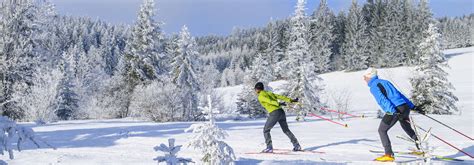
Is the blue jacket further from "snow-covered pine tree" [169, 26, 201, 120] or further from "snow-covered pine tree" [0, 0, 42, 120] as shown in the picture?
"snow-covered pine tree" [169, 26, 201, 120]

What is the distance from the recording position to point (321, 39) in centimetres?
6619

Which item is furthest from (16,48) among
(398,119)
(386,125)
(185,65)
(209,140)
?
(398,119)

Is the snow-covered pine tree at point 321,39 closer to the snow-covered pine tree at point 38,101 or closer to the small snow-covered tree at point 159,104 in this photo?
the small snow-covered tree at point 159,104

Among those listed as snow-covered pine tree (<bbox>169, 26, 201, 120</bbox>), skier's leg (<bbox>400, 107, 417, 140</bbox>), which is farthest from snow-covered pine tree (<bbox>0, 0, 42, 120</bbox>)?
skier's leg (<bbox>400, 107, 417, 140</bbox>)

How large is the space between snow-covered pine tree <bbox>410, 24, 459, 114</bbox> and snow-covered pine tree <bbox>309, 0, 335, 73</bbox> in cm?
3630

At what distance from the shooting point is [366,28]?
6694cm

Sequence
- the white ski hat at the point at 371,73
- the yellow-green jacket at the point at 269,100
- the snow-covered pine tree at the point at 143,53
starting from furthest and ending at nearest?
the snow-covered pine tree at the point at 143,53
the yellow-green jacket at the point at 269,100
the white ski hat at the point at 371,73

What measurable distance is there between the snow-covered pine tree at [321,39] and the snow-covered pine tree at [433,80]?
119 ft

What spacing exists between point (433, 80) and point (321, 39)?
40.8 meters

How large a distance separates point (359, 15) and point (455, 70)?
61.7 ft

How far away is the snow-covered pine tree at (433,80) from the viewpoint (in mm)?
25625

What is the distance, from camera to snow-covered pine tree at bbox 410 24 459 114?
84.1 feet

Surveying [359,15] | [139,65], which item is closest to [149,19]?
[139,65]

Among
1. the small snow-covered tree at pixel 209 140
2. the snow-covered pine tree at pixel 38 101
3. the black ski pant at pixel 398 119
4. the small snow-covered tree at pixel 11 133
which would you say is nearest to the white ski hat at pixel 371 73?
the black ski pant at pixel 398 119
